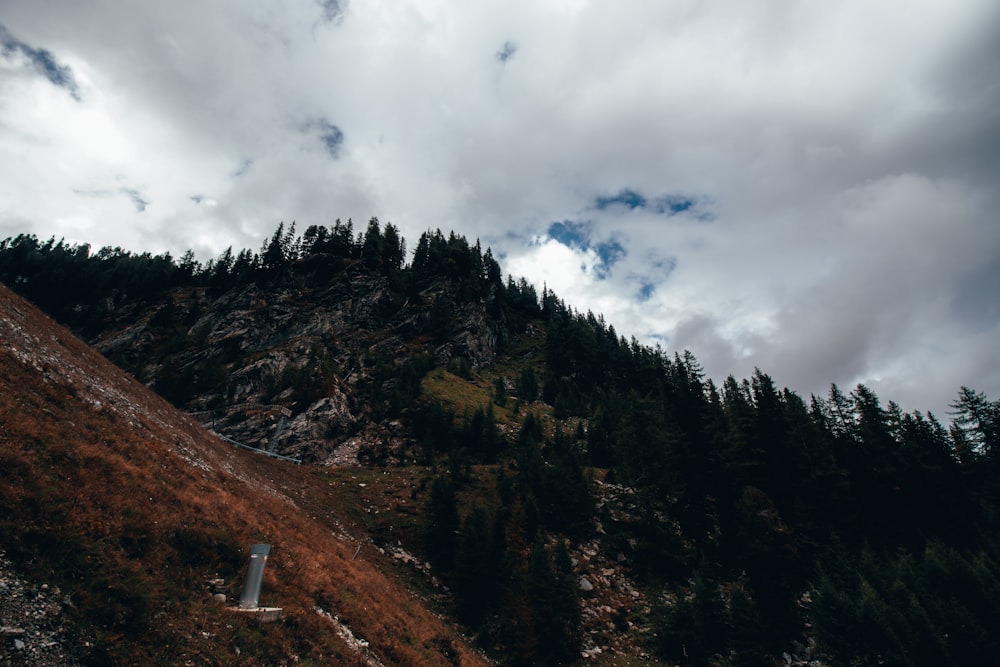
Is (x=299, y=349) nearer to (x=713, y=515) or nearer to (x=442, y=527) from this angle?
(x=442, y=527)

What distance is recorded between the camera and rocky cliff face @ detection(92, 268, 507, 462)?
58.0 metres

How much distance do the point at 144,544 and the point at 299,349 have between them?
75.4m

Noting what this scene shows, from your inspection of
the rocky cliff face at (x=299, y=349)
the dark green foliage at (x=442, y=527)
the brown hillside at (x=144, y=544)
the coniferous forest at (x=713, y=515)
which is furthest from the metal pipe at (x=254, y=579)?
the rocky cliff face at (x=299, y=349)

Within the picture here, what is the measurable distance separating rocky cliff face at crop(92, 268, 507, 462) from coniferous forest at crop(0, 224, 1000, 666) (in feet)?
Result: 4.47

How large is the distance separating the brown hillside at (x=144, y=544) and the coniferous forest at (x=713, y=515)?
11725mm

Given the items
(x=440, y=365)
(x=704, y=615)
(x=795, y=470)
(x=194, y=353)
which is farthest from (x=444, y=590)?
(x=194, y=353)

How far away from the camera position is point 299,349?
80.8 m

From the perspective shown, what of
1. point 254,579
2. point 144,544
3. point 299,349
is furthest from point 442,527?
point 299,349

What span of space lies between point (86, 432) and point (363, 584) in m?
13.2

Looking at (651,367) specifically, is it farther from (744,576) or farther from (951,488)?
(744,576)

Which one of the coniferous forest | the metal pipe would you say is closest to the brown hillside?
the metal pipe

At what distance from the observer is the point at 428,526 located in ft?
119

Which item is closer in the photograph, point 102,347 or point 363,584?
point 363,584

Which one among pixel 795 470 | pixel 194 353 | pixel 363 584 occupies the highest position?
pixel 194 353
